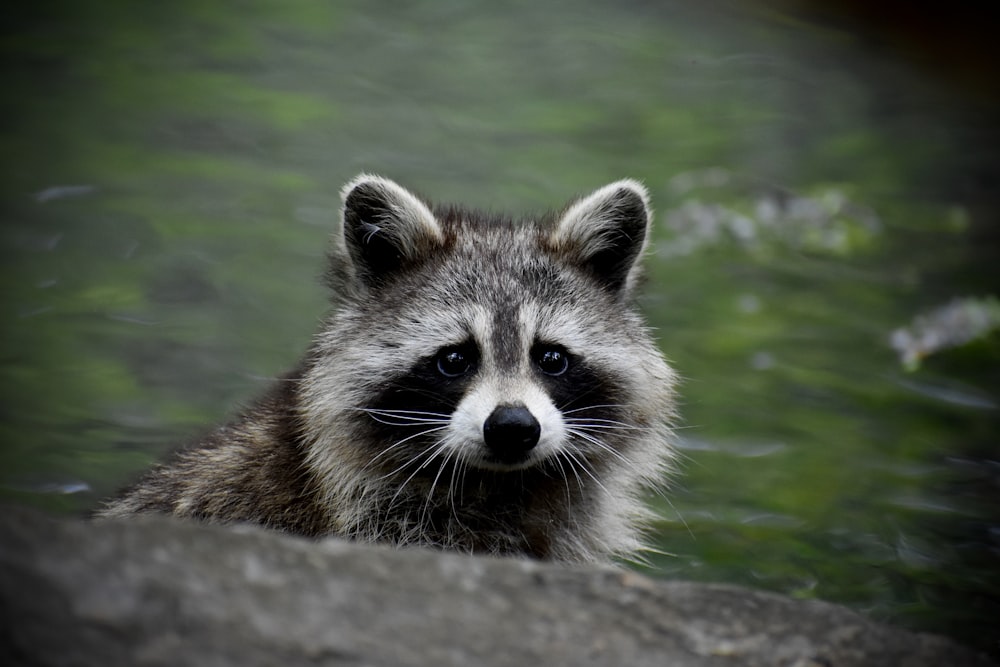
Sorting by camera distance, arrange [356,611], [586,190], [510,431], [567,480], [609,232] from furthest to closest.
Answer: [586,190] → [609,232] → [567,480] → [510,431] → [356,611]

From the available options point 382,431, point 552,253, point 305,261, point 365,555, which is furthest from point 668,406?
point 305,261

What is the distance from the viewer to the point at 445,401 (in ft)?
15.5

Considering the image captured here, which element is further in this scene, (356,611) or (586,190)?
(586,190)

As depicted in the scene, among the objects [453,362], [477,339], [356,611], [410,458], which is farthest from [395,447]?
[356,611]

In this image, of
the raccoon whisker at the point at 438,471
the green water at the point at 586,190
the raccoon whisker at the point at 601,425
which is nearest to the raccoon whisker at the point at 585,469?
the raccoon whisker at the point at 601,425

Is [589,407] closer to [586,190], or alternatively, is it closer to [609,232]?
[609,232]

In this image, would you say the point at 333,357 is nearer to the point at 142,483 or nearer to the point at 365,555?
the point at 142,483

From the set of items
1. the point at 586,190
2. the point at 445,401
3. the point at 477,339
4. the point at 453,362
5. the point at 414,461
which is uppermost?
the point at 586,190

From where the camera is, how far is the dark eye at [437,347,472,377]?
476cm

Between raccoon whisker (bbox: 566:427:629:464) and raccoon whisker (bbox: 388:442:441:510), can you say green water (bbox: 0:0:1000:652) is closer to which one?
raccoon whisker (bbox: 566:427:629:464)

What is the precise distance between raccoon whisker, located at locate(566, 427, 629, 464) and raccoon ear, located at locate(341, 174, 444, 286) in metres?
0.96

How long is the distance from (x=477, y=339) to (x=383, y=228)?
2.13ft

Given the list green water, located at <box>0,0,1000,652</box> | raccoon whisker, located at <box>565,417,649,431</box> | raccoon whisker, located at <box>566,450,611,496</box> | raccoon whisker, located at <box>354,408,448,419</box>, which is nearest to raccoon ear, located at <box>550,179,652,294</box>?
raccoon whisker, located at <box>565,417,649,431</box>

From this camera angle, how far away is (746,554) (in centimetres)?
686
